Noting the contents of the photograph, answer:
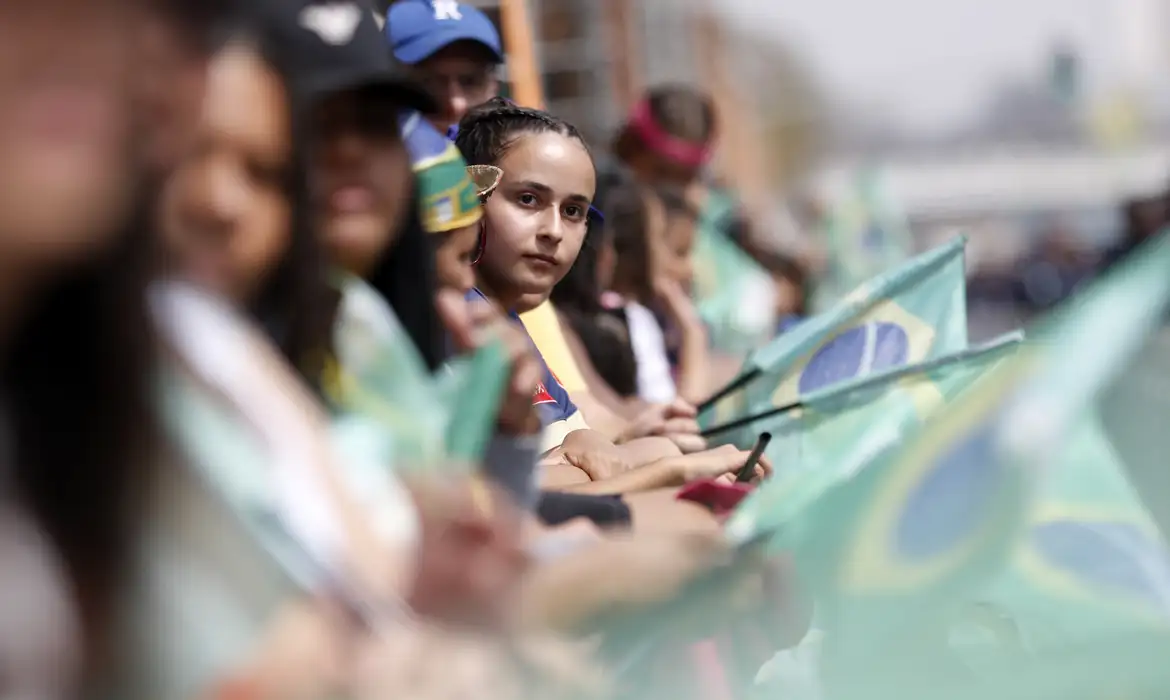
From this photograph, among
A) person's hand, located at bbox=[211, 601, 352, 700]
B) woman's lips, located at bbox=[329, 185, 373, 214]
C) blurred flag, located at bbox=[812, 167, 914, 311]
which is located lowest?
blurred flag, located at bbox=[812, 167, 914, 311]

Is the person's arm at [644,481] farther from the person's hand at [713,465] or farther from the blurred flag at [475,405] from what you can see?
the blurred flag at [475,405]

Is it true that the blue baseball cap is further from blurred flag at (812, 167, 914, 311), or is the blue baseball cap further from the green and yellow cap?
blurred flag at (812, 167, 914, 311)

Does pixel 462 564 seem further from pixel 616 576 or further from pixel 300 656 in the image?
pixel 616 576

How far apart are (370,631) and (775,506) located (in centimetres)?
76

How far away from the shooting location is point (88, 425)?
3.84ft

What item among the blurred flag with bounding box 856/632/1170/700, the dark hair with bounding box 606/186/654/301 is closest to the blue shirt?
the blurred flag with bounding box 856/632/1170/700

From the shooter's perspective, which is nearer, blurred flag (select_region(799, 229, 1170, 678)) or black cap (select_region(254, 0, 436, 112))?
black cap (select_region(254, 0, 436, 112))

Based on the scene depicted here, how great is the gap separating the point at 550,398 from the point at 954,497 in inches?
46.0

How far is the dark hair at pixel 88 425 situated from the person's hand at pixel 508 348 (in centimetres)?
53

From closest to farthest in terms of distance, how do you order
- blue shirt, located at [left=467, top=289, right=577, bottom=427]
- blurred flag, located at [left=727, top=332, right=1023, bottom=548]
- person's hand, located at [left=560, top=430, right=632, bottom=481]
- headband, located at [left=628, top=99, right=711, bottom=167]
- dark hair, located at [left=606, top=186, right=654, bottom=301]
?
1. blurred flag, located at [left=727, top=332, right=1023, bottom=548]
2. person's hand, located at [left=560, top=430, right=632, bottom=481]
3. blue shirt, located at [left=467, top=289, right=577, bottom=427]
4. dark hair, located at [left=606, top=186, right=654, bottom=301]
5. headband, located at [left=628, top=99, right=711, bottom=167]

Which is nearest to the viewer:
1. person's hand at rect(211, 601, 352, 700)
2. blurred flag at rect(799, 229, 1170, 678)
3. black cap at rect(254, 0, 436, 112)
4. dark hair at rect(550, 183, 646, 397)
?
person's hand at rect(211, 601, 352, 700)

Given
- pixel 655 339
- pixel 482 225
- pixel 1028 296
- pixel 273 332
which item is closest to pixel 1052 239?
pixel 1028 296

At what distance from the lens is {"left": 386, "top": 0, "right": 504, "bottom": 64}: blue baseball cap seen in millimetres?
3152

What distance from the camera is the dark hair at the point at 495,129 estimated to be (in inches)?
115
